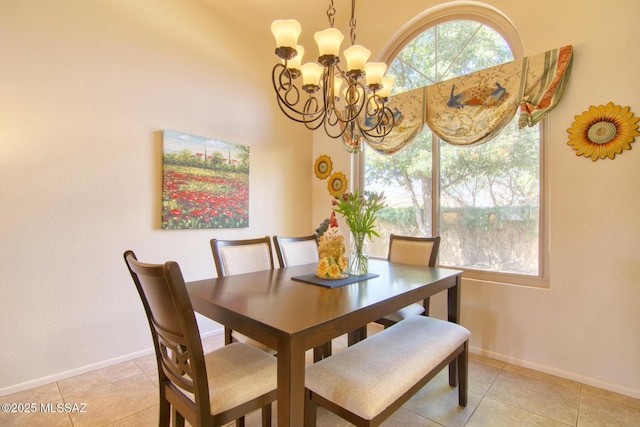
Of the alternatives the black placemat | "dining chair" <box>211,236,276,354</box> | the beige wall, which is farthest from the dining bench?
the beige wall

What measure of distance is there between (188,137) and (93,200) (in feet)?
2.87

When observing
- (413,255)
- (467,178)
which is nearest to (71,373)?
(413,255)

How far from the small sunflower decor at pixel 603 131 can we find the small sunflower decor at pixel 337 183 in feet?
6.51

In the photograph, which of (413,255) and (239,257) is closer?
(239,257)

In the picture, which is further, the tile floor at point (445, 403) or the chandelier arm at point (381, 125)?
the chandelier arm at point (381, 125)

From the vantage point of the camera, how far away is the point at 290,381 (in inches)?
37.8

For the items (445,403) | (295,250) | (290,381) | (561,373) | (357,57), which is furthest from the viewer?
(295,250)

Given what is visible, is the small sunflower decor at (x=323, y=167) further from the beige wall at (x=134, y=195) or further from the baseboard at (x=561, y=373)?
the baseboard at (x=561, y=373)

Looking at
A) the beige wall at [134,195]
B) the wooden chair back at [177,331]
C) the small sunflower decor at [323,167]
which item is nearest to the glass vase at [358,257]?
the wooden chair back at [177,331]

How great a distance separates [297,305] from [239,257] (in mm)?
885

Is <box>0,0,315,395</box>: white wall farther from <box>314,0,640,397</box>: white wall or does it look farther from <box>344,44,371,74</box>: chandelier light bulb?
<box>314,0,640,397</box>: white wall

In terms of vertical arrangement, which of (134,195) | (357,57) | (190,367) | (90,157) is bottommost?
(190,367)

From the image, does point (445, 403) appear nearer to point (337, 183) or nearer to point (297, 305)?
point (297, 305)

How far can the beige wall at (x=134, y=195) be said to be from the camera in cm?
192
